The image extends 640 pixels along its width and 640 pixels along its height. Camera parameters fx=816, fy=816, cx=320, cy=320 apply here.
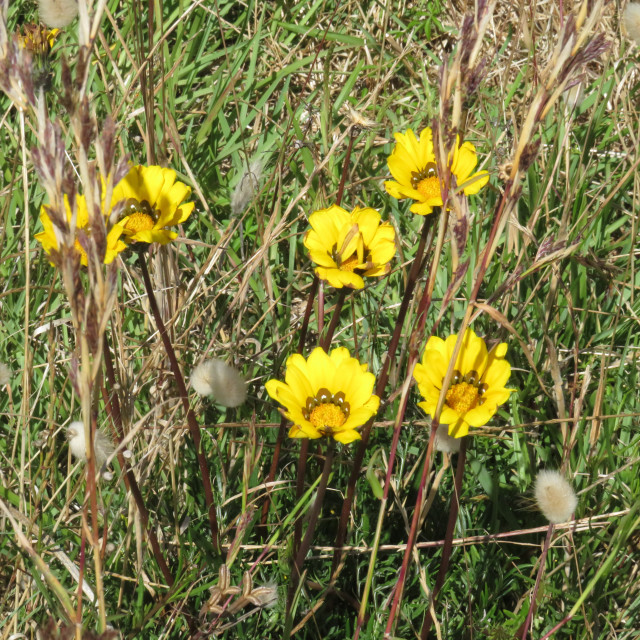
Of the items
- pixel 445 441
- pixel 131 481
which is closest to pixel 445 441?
pixel 445 441

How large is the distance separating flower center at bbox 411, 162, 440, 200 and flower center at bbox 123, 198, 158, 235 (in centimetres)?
69

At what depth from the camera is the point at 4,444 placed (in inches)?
104

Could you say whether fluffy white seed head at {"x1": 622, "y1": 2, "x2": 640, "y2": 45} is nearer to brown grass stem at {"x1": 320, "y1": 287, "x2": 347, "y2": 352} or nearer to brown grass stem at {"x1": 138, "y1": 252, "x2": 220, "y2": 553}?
brown grass stem at {"x1": 320, "y1": 287, "x2": 347, "y2": 352}

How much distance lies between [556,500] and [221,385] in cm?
86

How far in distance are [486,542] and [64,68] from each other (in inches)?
72.1

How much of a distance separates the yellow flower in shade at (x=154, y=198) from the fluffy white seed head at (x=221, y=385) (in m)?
0.39

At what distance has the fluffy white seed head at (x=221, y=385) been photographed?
2.09 m

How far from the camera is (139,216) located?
2027 millimetres

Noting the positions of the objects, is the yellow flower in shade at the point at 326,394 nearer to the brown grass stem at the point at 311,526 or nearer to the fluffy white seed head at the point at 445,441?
the brown grass stem at the point at 311,526

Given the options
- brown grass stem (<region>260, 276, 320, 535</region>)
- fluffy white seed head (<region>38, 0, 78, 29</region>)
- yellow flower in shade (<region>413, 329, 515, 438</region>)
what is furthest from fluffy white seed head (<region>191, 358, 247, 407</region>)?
fluffy white seed head (<region>38, 0, 78, 29</region>)

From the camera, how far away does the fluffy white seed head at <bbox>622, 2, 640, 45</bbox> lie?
8.70 ft

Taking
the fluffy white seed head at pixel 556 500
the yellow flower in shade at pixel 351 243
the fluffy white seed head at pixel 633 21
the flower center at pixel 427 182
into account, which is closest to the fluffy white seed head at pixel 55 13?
the yellow flower in shade at pixel 351 243

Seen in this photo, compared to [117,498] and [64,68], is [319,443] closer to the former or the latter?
[117,498]

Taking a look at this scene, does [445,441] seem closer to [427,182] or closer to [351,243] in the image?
[351,243]
